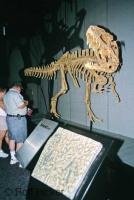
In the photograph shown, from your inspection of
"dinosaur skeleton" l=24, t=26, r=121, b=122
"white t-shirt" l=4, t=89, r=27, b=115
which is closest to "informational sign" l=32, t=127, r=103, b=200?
"white t-shirt" l=4, t=89, r=27, b=115

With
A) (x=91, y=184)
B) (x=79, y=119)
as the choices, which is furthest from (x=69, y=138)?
(x=79, y=119)

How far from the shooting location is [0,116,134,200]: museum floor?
2.40 m

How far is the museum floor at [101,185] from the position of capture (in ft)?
7.88

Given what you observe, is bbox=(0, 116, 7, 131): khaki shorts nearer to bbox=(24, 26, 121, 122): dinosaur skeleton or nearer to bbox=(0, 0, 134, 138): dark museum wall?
bbox=(24, 26, 121, 122): dinosaur skeleton

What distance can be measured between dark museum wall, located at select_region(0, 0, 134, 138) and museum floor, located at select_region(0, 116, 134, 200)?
7.33 ft

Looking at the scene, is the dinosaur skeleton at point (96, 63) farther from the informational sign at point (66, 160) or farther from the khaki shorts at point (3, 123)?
the informational sign at point (66, 160)

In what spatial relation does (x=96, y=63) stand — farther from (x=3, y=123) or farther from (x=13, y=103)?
(x=3, y=123)

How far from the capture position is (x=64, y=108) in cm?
891

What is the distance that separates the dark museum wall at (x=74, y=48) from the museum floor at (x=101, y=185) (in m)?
2.23

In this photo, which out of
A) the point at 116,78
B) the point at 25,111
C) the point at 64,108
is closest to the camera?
the point at 25,111

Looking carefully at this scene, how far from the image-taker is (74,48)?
8.10 meters

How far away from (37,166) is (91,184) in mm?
634

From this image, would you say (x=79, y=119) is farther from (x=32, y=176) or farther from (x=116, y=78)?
(x=32, y=176)

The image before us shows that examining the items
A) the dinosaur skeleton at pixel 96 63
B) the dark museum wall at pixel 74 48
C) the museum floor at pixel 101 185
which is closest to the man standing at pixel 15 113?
the museum floor at pixel 101 185
